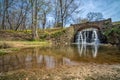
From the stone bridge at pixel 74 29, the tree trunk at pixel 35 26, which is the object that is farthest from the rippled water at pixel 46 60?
the stone bridge at pixel 74 29

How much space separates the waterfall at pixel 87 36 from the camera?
92.3 ft

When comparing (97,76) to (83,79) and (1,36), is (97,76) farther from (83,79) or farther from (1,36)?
(1,36)

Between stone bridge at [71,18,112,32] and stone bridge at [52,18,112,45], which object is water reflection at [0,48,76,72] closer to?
stone bridge at [52,18,112,45]

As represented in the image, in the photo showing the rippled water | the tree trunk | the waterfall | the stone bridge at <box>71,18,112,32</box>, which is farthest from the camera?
the waterfall

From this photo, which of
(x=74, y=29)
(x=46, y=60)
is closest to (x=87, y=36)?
(x=74, y=29)

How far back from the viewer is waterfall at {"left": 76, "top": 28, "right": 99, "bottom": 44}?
28144 millimetres

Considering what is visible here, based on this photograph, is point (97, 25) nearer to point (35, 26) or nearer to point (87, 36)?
point (87, 36)

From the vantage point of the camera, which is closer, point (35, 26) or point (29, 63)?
point (29, 63)

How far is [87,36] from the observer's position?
29359 mm

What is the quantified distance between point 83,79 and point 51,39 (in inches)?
801

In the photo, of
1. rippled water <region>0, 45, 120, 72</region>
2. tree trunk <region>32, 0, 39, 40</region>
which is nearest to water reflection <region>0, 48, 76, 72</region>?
rippled water <region>0, 45, 120, 72</region>

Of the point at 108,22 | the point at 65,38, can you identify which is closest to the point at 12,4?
the point at 65,38

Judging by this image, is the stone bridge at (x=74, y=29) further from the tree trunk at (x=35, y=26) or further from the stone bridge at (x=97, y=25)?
the tree trunk at (x=35, y=26)

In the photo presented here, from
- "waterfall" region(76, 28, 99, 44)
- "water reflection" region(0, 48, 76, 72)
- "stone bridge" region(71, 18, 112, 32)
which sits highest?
"stone bridge" region(71, 18, 112, 32)
